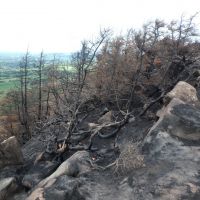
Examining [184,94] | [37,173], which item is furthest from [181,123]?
[37,173]

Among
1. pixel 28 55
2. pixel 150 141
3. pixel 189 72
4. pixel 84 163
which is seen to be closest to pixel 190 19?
pixel 189 72

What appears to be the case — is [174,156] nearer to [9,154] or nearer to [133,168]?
[133,168]

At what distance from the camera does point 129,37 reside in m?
23.9

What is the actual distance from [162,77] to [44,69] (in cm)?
1698

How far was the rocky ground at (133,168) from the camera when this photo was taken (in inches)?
367

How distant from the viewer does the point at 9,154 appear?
15.5 metres

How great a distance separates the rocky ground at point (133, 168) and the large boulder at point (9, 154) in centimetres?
62

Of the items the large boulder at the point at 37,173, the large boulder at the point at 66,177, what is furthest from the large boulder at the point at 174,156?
the large boulder at the point at 37,173

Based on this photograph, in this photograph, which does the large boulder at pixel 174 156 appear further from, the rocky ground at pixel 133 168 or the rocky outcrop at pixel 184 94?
the rocky outcrop at pixel 184 94

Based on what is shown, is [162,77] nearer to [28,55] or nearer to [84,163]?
[84,163]

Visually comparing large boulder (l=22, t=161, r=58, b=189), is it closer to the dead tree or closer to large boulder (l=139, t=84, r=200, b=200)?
large boulder (l=139, t=84, r=200, b=200)

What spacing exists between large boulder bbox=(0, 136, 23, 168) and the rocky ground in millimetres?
625

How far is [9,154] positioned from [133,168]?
749cm

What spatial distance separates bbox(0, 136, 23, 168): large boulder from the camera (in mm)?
15445
